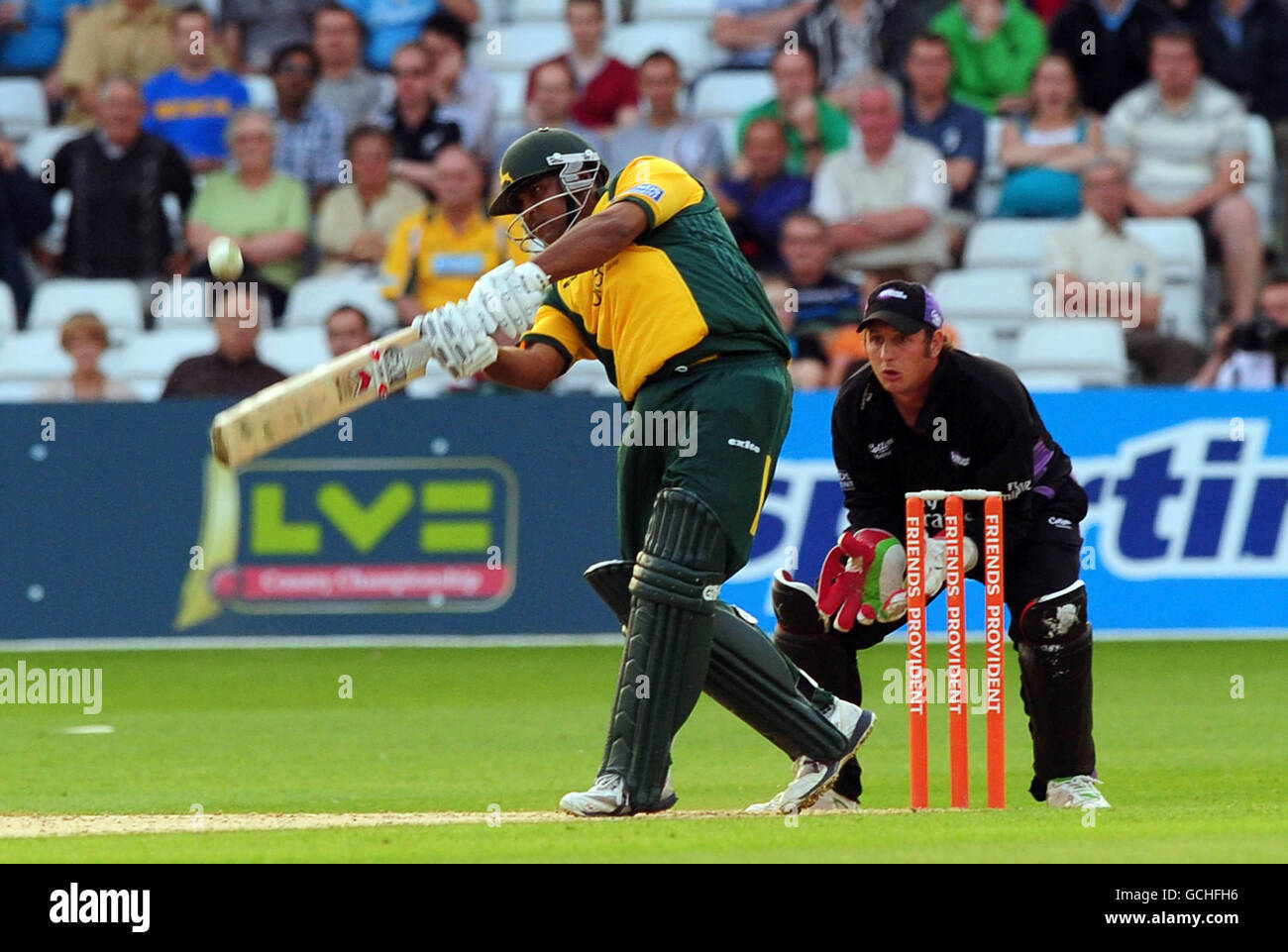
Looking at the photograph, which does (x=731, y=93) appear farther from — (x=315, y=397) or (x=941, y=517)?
(x=315, y=397)

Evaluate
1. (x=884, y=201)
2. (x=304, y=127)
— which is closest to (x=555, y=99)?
(x=304, y=127)

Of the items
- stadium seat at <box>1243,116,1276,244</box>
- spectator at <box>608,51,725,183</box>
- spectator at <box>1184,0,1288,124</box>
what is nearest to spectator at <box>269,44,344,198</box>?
spectator at <box>608,51,725,183</box>

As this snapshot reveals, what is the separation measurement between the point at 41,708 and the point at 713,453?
18.1 ft

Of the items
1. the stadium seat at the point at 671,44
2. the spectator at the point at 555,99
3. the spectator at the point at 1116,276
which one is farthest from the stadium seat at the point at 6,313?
the spectator at the point at 1116,276

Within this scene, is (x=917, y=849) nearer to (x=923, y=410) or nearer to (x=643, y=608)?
(x=643, y=608)

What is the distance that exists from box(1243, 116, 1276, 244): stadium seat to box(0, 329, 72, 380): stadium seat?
8.26 meters

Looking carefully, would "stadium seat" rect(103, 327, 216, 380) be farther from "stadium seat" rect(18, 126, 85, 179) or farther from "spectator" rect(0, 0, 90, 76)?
"spectator" rect(0, 0, 90, 76)

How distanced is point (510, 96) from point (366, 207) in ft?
6.96

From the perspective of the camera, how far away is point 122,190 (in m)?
16.0

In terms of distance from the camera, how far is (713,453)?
671 cm

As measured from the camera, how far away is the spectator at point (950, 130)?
51.5 ft

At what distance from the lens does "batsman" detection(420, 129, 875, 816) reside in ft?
22.0

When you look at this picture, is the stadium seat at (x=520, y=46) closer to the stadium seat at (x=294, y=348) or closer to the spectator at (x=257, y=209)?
the spectator at (x=257, y=209)

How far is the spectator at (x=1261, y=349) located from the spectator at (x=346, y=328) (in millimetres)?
5399
